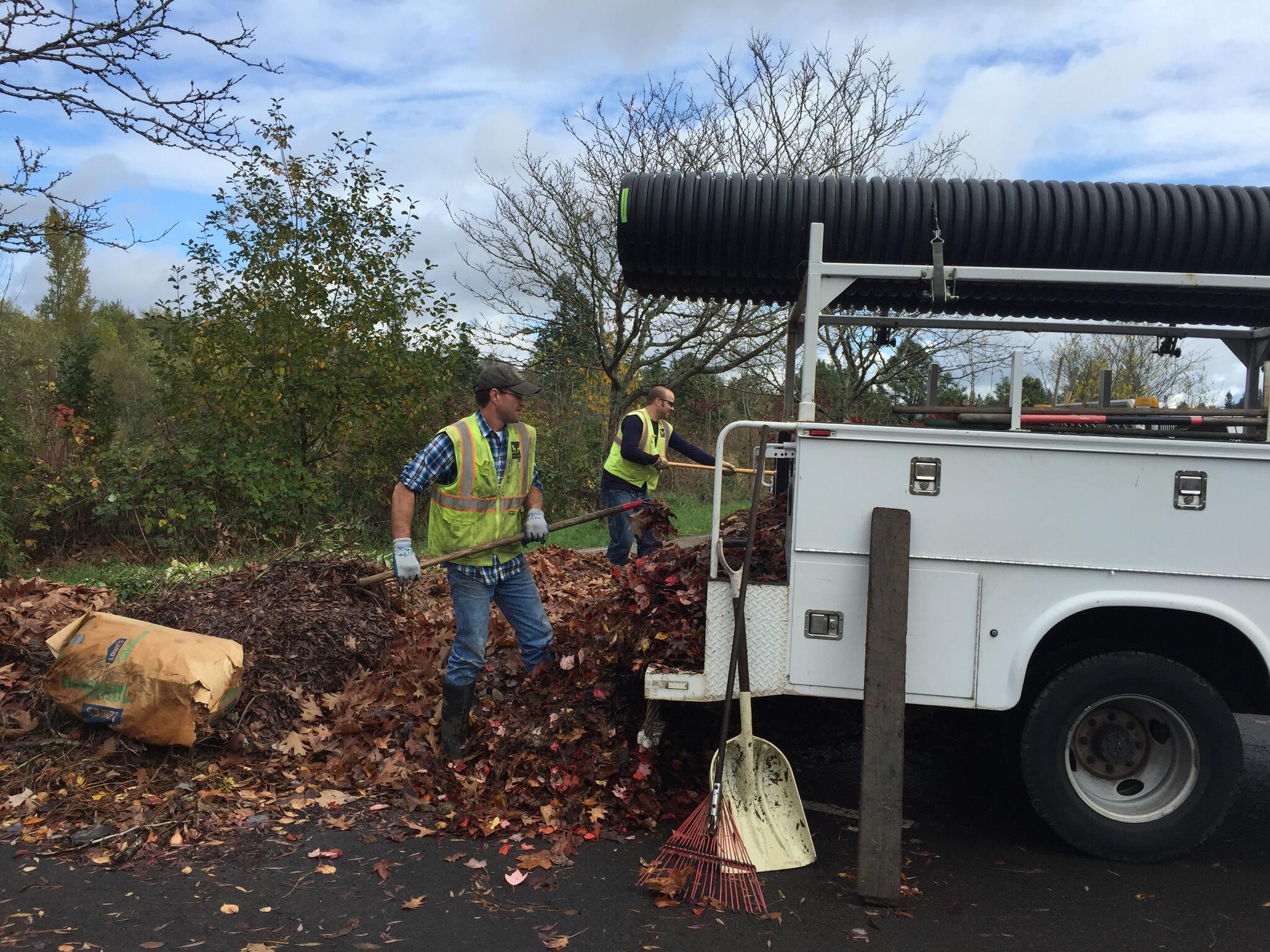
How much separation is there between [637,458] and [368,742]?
3.54m

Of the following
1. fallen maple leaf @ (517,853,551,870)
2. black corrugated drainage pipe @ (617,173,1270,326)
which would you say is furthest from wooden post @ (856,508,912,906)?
black corrugated drainage pipe @ (617,173,1270,326)

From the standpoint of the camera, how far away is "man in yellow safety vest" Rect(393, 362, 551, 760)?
4.69 m

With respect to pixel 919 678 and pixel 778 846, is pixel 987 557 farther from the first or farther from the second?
pixel 778 846

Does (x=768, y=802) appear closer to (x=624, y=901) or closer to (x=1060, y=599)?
(x=624, y=901)

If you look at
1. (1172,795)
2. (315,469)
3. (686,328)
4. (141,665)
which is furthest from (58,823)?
(686,328)

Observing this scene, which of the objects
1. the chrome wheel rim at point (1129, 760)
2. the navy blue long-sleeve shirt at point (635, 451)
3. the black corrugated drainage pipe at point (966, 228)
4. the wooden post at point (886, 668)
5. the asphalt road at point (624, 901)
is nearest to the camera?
the asphalt road at point (624, 901)

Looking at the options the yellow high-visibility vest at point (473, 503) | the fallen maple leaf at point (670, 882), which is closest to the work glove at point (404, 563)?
the yellow high-visibility vest at point (473, 503)

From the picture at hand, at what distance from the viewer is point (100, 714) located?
Answer: 4414 mm

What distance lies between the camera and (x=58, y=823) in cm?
398

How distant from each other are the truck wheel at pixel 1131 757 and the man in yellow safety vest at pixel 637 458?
410cm

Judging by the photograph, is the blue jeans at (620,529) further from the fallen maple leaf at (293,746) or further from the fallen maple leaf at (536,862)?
the fallen maple leaf at (536,862)

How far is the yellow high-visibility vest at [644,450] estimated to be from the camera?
7.77m

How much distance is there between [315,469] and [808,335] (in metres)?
9.18

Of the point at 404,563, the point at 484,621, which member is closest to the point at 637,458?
the point at 484,621
